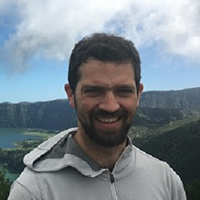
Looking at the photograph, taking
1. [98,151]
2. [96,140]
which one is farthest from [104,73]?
[98,151]

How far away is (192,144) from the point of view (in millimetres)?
132125

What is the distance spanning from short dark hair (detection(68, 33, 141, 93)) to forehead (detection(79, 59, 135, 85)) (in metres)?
0.06

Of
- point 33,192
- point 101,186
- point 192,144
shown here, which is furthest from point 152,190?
point 192,144

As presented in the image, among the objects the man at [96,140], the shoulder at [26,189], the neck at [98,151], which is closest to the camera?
the shoulder at [26,189]

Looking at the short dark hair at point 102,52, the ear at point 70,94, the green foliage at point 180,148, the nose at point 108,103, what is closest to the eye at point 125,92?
the nose at point 108,103

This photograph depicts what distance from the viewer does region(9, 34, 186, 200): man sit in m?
3.71

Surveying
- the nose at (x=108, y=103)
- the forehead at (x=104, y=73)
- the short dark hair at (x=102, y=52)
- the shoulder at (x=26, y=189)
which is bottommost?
the shoulder at (x=26, y=189)

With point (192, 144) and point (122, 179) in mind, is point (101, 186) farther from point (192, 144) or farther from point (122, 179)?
point (192, 144)

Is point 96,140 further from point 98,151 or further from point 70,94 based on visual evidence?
point 70,94

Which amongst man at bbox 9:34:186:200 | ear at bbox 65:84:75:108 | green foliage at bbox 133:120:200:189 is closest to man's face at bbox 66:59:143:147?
man at bbox 9:34:186:200

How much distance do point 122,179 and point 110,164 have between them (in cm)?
26

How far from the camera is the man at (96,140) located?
3.71 meters

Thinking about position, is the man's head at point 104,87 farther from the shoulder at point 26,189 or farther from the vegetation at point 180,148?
the vegetation at point 180,148

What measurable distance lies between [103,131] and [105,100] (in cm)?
41
